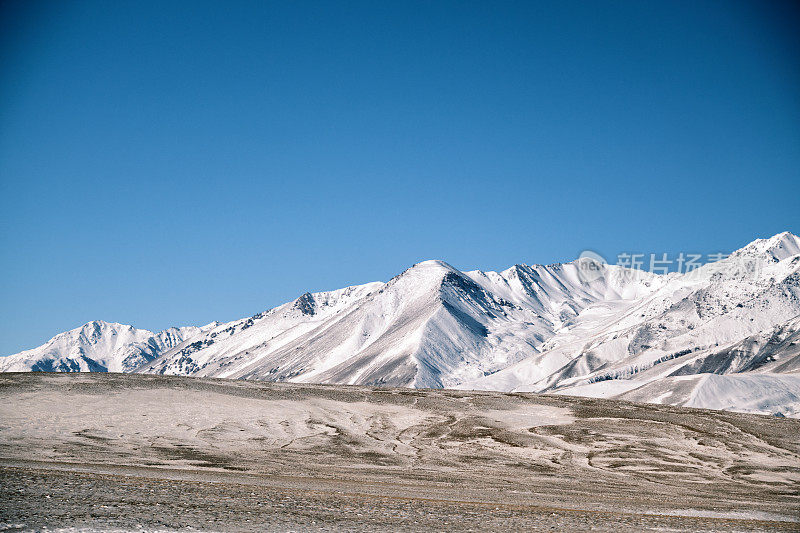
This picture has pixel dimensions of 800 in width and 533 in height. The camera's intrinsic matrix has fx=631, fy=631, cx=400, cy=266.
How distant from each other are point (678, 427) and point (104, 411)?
43.2 m

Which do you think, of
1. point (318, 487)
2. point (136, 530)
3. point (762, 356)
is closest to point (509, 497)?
point (318, 487)

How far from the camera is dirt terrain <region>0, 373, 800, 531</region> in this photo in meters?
16.9

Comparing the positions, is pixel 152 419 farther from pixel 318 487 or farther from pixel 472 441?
pixel 318 487

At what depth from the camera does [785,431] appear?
51.9 metres

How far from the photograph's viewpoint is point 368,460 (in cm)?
3566

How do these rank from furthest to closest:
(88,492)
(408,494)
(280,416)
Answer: (280,416)
(408,494)
(88,492)

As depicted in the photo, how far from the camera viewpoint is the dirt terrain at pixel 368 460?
16.9m

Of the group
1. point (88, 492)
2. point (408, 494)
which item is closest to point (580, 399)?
point (408, 494)

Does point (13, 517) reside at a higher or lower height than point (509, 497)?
higher

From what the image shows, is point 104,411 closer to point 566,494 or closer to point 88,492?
point 88,492

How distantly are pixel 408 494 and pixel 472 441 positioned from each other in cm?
2226

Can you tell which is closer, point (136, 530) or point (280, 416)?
point (136, 530)

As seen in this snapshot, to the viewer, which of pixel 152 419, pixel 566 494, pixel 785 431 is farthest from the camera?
pixel 785 431

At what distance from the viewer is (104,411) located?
43.4 meters
